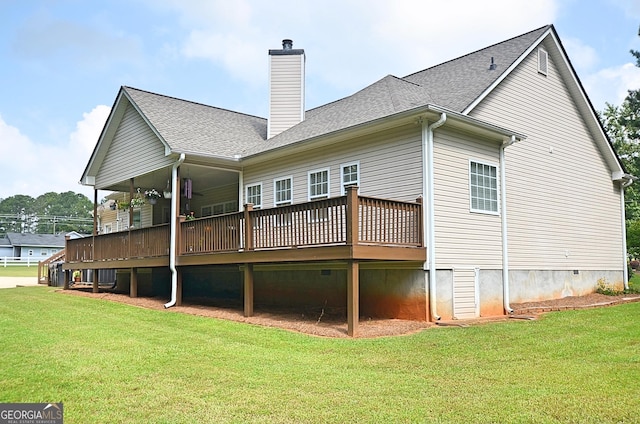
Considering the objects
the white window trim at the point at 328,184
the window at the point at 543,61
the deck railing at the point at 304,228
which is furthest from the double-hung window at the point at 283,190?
the window at the point at 543,61

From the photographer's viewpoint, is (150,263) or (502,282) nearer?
(502,282)

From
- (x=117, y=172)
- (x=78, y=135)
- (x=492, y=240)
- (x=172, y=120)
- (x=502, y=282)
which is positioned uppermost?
(x=78, y=135)

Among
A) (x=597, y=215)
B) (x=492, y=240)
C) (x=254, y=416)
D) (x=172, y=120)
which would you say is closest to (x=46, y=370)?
(x=254, y=416)

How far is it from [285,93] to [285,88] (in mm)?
197

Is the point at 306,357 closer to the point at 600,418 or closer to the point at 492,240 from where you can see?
the point at 600,418

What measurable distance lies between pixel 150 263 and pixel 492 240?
9323 mm

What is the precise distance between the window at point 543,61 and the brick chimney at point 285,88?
715 cm

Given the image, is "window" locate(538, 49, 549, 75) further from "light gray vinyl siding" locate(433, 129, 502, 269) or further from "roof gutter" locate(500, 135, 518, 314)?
"light gray vinyl siding" locate(433, 129, 502, 269)

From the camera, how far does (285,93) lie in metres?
17.6

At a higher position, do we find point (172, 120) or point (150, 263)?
point (172, 120)

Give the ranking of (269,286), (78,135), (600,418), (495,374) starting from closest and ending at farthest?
(600,418)
(495,374)
(269,286)
(78,135)

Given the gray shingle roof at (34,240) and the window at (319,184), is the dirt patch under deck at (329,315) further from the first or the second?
the gray shingle roof at (34,240)

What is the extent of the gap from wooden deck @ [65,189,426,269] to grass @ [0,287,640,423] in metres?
1.67

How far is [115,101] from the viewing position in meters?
17.5
